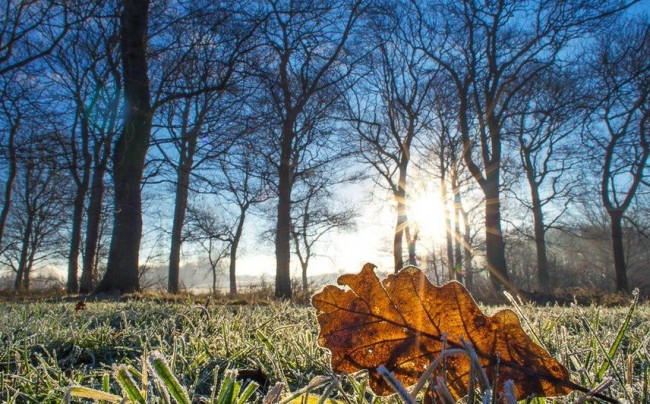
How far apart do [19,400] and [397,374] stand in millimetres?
847

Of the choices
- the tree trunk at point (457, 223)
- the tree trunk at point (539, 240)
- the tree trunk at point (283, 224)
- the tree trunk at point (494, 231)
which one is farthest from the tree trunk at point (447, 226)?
the tree trunk at point (283, 224)

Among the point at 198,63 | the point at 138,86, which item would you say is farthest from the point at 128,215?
the point at 198,63

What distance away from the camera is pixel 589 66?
51.4 feet

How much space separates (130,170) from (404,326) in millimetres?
9957

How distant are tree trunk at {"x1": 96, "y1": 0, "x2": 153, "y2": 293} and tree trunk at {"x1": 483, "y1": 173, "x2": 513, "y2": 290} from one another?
1111 centimetres

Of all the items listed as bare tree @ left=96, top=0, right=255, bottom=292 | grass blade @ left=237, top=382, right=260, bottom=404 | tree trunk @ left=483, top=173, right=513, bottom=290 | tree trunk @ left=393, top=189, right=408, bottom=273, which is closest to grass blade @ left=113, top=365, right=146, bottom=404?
grass blade @ left=237, top=382, right=260, bottom=404

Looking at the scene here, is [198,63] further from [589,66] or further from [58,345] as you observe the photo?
[589,66]

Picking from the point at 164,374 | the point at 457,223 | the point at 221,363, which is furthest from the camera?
the point at 457,223

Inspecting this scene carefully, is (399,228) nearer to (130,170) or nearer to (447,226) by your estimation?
(447,226)

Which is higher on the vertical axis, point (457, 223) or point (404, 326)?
point (457, 223)

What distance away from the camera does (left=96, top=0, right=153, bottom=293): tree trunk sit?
928cm

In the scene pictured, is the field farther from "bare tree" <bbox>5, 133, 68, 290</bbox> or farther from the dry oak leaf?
"bare tree" <bbox>5, 133, 68, 290</bbox>

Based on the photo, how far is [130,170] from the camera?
961 centimetres

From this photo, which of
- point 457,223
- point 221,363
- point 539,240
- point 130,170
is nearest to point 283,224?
point 130,170
